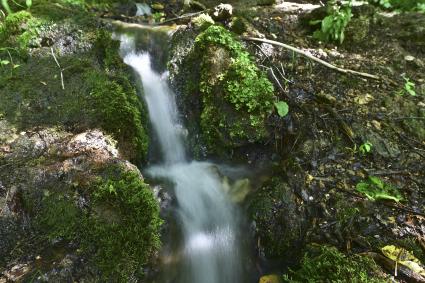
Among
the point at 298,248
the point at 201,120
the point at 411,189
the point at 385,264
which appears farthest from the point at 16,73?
the point at 411,189

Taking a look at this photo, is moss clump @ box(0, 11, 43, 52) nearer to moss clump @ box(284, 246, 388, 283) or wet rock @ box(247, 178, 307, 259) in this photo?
wet rock @ box(247, 178, 307, 259)

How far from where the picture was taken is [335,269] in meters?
2.83

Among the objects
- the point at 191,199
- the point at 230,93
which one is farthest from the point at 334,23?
the point at 191,199

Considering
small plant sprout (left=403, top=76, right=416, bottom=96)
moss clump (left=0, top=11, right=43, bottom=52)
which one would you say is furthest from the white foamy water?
small plant sprout (left=403, top=76, right=416, bottom=96)

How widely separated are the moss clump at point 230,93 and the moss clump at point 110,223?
5.30 ft

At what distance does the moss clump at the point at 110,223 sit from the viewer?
278 cm

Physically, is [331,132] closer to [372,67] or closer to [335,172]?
[335,172]

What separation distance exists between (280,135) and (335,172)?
901mm

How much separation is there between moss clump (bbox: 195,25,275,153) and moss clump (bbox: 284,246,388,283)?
1793mm

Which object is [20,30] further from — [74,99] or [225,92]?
[225,92]

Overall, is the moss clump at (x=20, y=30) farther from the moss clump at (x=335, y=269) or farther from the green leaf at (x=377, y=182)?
the green leaf at (x=377, y=182)

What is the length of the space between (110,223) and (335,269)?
207 cm

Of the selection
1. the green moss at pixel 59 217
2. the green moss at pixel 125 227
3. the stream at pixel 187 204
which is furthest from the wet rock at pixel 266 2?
the green moss at pixel 59 217

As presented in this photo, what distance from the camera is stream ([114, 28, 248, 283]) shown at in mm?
3460
